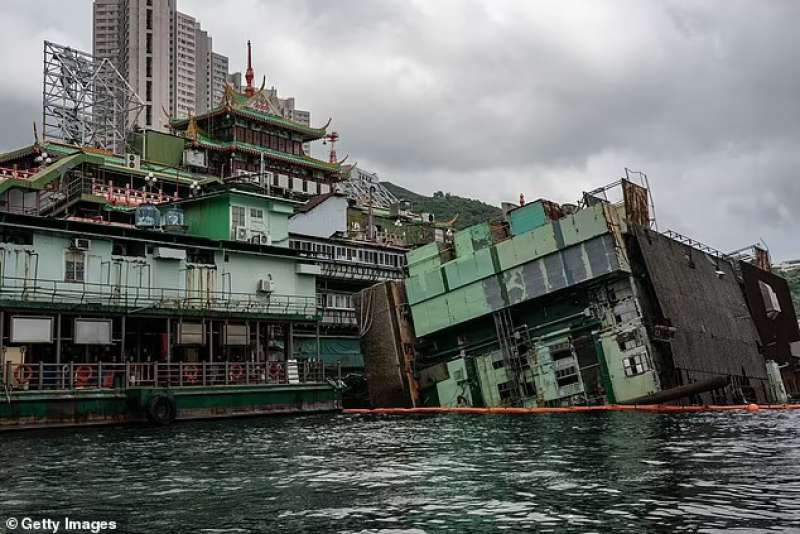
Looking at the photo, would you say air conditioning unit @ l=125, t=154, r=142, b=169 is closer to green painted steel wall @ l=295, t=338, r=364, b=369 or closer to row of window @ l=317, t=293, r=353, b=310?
row of window @ l=317, t=293, r=353, b=310

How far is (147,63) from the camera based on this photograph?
126250 millimetres

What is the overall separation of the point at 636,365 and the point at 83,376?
24055 mm

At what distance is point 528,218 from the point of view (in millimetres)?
40000

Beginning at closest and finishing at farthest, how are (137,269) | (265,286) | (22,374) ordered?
(22,374), (137,269), (265,286)

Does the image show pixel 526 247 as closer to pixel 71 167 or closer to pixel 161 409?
pixel 161 409

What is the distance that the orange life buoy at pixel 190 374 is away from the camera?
118 ft

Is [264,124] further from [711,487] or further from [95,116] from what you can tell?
[711,487]

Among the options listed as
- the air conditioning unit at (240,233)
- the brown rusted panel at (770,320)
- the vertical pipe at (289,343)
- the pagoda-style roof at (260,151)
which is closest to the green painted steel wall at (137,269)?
the vertical pipe at (289,343)

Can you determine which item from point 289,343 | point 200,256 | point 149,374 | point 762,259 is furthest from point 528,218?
point 762,259

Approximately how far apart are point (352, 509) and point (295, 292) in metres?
33.0

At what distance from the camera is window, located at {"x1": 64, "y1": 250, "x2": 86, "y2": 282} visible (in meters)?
35.3

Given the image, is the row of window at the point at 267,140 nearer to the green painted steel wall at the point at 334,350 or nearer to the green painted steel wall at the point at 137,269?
the green painted steel wall at the point at 334,350

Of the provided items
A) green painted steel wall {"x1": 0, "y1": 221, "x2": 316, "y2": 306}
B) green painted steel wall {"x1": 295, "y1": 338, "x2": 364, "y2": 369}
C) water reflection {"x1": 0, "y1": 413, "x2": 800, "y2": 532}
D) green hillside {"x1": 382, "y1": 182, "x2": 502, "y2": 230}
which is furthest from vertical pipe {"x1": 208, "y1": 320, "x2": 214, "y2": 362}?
green hillside {"x1": 382, "y1": 182, "x2": 502, "y2": 230}

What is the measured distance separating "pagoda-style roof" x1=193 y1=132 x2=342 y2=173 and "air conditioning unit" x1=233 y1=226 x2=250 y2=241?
95.0 ft
